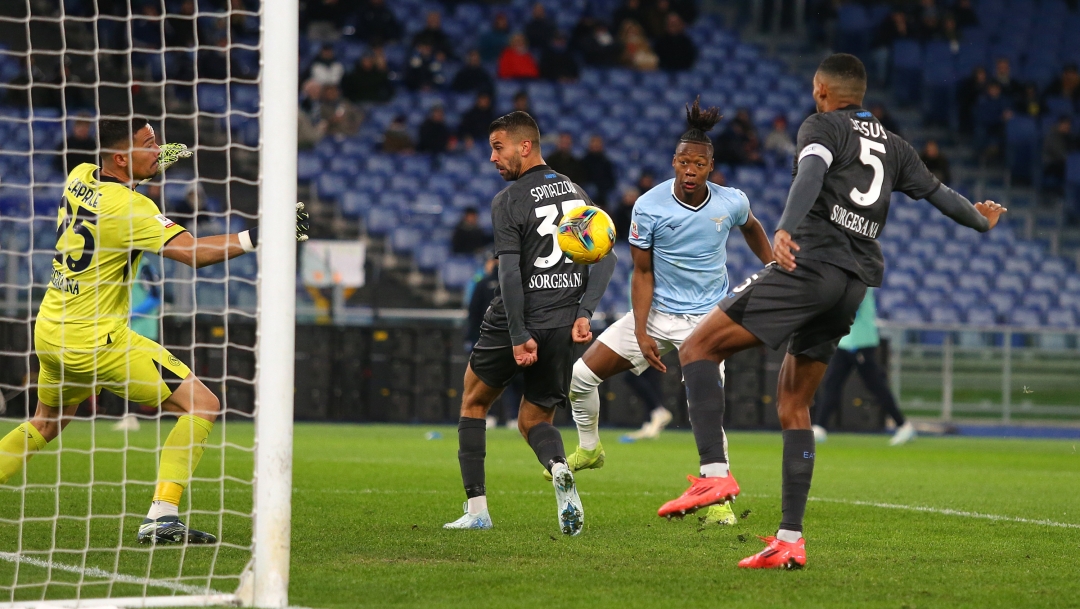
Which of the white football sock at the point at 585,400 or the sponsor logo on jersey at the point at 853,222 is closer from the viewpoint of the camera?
the sponsor logo on jersey at the point at 853,222

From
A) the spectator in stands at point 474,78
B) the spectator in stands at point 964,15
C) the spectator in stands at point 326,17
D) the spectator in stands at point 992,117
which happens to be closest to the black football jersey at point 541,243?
the spectator in stands at point 474,78

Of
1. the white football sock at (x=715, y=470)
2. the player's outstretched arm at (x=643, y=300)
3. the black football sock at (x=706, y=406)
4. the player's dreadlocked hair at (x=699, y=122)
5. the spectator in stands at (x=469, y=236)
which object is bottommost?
the white football sock at (x=715, y=470)

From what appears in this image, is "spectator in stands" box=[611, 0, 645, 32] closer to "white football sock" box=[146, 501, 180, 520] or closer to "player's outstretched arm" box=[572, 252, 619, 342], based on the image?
"player's outstretched arm" box=[572, 252, 619, 342]

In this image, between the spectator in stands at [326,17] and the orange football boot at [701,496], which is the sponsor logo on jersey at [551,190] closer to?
the orange football boot at [701,496]

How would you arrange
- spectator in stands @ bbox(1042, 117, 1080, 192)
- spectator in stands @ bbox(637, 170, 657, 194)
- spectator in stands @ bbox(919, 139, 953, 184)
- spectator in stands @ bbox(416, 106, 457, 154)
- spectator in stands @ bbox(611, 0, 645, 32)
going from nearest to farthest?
spectator in stands @ bbox(637, 170, 657, 194)
spectator in stands @ bbox(416, 106, 457, 154)
spectator in stands @ bbox(919, 139, 953, 184)
spectator in stands @ bbox(1042, 117, 1080, 192)
spectator in stands @ bbox(611, 0, 645, 32)

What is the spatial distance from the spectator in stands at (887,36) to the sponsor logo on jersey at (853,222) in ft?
67.0

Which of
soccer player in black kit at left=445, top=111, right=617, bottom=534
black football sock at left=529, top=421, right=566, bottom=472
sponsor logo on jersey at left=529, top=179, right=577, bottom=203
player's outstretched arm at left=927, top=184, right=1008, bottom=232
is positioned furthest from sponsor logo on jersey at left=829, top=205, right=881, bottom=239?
black football sock at left=529, top=421, right=566, bottom=472

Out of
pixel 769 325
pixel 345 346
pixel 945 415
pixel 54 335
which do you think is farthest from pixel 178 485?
pixel 945 415

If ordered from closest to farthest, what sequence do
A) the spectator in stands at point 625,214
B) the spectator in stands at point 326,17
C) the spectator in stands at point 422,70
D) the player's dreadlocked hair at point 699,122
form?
the player's dreadlocked hair at point 699,122, the spectator in stands at point 625,214, the spectator in stands at point 422,70, the spectator in stands at point 326,17

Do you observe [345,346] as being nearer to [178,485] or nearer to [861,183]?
[178,485]

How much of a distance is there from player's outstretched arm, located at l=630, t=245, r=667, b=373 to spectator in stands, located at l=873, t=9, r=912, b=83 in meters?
18.7

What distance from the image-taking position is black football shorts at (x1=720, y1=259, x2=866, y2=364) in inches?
213

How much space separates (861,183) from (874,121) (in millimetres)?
310

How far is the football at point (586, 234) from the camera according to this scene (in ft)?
21.3
